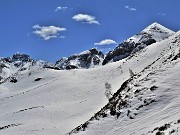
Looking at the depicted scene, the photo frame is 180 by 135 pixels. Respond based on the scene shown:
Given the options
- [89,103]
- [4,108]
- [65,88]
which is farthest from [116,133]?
[65,88]

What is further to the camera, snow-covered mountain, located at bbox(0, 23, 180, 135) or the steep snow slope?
snow-covered mountain, located at bbox(0, 23, 180, 135)

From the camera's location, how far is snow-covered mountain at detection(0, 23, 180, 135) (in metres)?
29.8

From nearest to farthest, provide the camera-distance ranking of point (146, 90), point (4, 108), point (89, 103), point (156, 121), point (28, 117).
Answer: point (156, 121), point (146, 90), point (28, 117), point (89, 103), point (4, 108)

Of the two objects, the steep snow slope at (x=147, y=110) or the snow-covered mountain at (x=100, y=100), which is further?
the snow-covered mountain at (x=100, y=100)

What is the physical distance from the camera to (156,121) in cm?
2723

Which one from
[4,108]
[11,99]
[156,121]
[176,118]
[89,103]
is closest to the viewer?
[176,118]

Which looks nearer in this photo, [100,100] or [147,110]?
[147,110]

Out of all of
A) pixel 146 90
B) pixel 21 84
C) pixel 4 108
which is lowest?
pixel 146 90

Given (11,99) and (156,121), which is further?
(11,99)

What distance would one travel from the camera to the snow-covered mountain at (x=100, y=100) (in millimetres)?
29766

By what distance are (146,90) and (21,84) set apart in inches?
3721

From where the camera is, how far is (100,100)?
8181cm

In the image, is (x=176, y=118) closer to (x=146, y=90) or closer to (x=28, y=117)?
(x=146, y=90)

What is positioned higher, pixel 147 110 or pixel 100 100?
pixel 100 100
